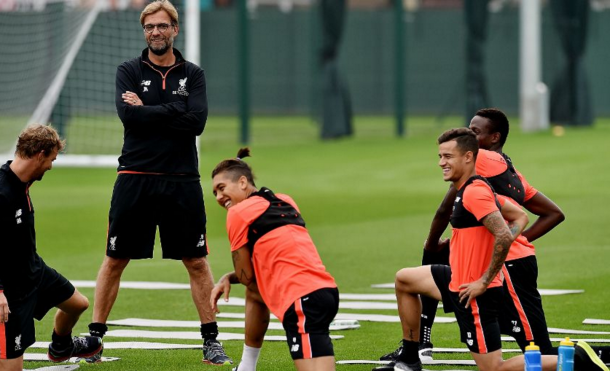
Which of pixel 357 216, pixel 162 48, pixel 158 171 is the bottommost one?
pixel 357 216

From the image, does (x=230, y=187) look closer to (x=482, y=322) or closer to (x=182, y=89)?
(x=482, y=322)

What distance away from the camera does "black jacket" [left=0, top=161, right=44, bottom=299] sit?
323 inches

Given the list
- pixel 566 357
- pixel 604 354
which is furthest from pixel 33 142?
pixel 604 354

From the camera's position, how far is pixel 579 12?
35531 millimetres

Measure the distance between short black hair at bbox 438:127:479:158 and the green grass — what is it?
1758 mm

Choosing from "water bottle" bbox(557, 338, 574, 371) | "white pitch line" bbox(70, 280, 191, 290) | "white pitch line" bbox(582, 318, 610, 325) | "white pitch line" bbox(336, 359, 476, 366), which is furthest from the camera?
"white pitch line" bbox(70, 280, 191, 290)

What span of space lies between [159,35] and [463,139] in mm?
2641

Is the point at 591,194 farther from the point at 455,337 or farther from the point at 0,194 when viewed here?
the point at 0,194

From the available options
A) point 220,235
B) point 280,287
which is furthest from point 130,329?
point 220,235

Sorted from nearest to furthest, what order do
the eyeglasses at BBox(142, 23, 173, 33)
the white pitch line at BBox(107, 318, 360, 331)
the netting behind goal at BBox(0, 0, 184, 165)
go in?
the eyeglasses at BBox(142, 23, 173, 33) → the white pitch line at BBox(107, 318, 360, 331) → the netting behind goal at BBox(0, 0, 184, 165)

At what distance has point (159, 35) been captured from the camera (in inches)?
374

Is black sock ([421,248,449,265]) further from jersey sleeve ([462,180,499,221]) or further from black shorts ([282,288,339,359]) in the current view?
black shorts ([282,288,339,359])

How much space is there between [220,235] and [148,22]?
8.78 m

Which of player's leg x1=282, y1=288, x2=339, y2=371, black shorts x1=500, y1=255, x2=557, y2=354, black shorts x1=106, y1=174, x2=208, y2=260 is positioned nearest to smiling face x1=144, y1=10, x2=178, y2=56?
black shorts x1=106, y1=174, x2=208, y2=260
